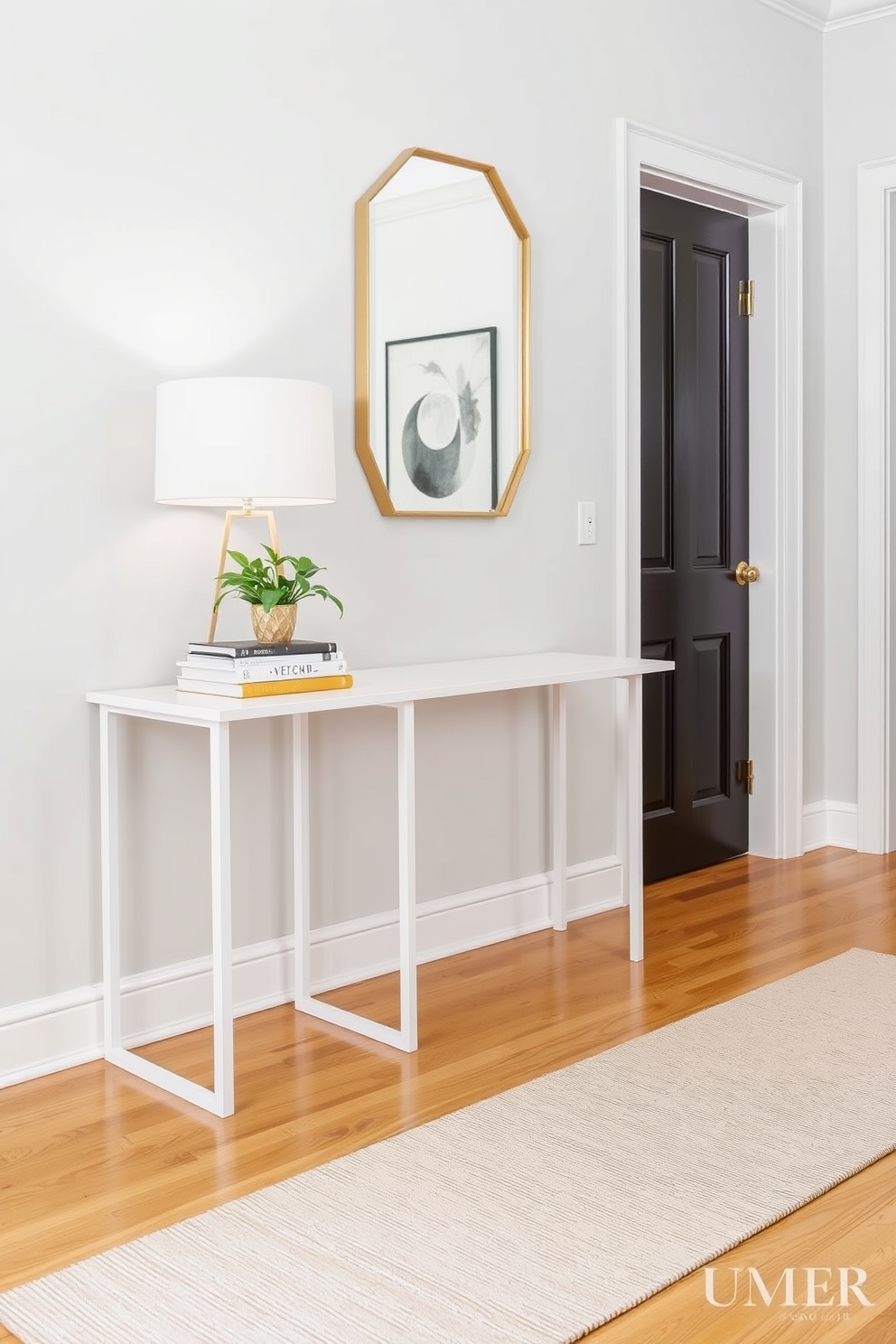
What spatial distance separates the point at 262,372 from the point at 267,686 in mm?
770

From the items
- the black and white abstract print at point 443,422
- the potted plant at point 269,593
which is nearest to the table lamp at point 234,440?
the potted plant at point 269,593

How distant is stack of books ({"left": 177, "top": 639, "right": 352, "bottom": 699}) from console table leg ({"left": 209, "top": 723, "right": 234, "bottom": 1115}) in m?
0.16

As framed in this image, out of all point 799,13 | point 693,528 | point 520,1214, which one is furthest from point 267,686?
point 799,13

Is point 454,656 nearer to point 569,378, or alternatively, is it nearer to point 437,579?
point 437,579

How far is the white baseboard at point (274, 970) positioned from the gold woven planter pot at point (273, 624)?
73 cm

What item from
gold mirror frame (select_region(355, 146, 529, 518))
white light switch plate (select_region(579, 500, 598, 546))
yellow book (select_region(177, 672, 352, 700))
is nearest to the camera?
yellow book (select_region(177, 672, 352, 700))

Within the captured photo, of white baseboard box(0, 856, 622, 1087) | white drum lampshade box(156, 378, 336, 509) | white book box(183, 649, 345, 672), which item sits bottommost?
white baseboard box(0, 856, 622, 1087)

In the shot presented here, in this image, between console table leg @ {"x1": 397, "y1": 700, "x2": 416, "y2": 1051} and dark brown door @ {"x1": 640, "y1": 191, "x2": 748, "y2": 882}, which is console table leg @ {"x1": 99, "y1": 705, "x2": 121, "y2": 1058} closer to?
console table leg @ {"x1": 397, "y1": 700, "x2": 416, "y2": 1051}

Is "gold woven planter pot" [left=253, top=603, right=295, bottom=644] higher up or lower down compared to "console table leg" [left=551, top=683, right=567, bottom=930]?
higher up

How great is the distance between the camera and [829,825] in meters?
4.43

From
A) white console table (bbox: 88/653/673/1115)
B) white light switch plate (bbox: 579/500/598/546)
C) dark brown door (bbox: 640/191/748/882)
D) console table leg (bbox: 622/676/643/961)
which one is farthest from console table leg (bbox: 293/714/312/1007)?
dark brown door (bbox: 640/191/748/882)

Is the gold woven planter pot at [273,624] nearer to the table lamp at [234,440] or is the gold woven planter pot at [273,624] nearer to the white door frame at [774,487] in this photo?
the table lamp at [234,440]

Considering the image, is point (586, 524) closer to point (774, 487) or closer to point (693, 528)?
point (693, 528)

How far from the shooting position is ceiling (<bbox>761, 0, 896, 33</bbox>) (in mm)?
4090
